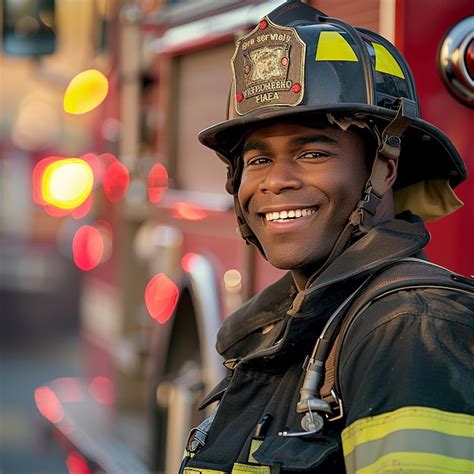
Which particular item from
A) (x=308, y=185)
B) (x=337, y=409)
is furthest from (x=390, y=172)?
(x=337, y=409)

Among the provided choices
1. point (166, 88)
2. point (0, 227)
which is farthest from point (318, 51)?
point (0, 227)

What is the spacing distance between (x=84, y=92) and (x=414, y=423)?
13.3 ft

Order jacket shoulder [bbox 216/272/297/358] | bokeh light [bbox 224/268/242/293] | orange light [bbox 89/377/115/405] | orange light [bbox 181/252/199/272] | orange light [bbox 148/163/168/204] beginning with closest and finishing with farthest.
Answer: jacket shoulder [bbox 216/272/297/358]
bokeh light [bbox 224/268/242/293]
orange light [bbox 181/252/199/272]
orange light [bbox 148/163/168/204]
orange light [bbox 89/377/115/405]

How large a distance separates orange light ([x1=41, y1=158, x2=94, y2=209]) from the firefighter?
3224 mm

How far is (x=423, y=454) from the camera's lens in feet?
4.86

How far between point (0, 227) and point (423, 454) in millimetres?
8813

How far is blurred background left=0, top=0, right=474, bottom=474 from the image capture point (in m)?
2.57

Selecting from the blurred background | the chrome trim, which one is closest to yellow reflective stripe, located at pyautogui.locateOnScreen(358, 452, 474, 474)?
the blurred background

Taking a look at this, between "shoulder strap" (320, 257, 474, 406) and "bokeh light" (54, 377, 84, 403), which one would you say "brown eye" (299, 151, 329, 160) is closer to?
"shoulder strap" (320, 257, 474, 406)

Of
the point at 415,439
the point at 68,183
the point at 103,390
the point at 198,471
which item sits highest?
the point at 68,183

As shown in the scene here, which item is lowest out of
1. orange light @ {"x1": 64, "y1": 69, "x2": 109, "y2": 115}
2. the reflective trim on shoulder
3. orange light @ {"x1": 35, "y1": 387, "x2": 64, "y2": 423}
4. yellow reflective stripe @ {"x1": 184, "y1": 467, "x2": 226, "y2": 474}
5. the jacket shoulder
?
orange light @ {"x1": 35, "y1": 387, "x2": 64, "y2": 423}

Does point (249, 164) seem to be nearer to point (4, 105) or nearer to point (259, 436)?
point (259, 436)

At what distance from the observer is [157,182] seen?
427 cm

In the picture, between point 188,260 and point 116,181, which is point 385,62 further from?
point 116,181
